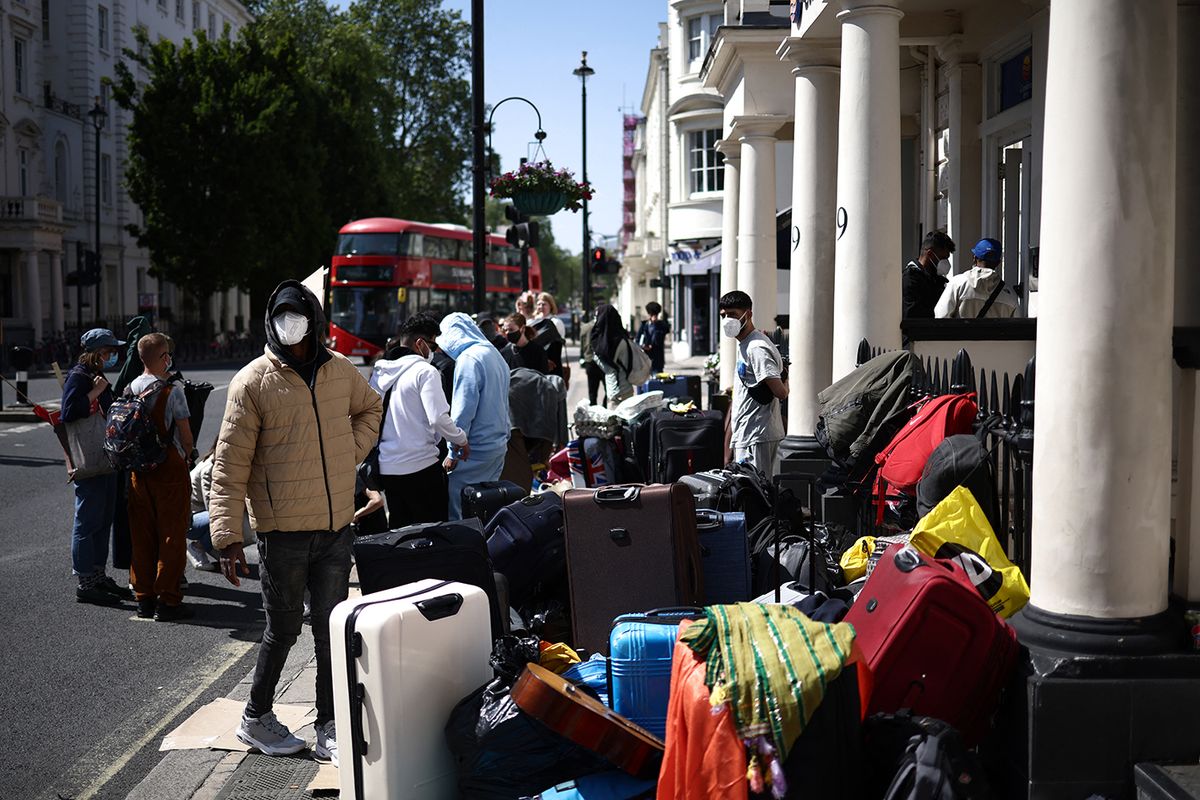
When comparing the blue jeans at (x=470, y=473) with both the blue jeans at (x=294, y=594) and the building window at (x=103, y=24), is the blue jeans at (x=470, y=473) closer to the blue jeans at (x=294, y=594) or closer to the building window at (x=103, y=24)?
the blue jeans at (x=294, y=594)

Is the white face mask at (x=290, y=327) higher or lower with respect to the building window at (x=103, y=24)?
lower

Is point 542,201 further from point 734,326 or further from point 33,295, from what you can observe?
point 33,295

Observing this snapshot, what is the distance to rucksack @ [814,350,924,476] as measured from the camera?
695 centimetres

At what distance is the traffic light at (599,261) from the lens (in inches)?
1239

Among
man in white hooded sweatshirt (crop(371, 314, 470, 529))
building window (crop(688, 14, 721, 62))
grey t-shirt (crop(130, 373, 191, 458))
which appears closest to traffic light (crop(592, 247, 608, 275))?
building window (crop(688, 14, 721, 62))

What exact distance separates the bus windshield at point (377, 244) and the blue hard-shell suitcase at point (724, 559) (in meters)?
32.6

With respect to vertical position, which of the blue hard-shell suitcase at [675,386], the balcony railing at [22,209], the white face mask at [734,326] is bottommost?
the blue hard-shell suitcase at [675,386]

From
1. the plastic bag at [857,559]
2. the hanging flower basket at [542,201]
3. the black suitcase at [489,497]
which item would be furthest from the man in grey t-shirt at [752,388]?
the hanging flower basket at [542,201]

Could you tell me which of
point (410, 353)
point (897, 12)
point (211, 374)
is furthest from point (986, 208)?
point (211, 374)

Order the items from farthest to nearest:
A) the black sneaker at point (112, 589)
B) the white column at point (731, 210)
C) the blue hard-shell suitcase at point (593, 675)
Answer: the white column at point (731, 210)
the black sneaker at point (112, 589)
the blue hard-shell suitcase at point (593, 675)

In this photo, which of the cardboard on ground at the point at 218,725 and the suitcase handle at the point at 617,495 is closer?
the suitcase handle at the point at 617,495

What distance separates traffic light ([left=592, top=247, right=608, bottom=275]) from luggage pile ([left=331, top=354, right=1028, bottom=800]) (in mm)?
25318

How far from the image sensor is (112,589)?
8.80 meters

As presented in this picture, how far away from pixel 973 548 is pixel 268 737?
3.09m
